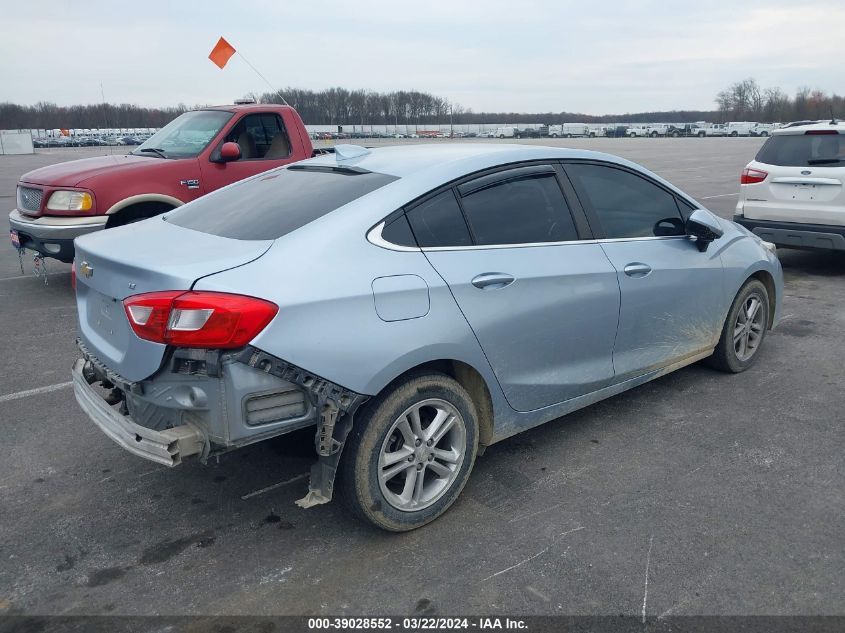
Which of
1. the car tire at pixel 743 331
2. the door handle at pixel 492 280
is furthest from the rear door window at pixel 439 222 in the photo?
the car tire at pixel 743 331

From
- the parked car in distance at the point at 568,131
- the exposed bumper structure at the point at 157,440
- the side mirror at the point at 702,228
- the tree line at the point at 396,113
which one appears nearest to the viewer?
the exposed bumper structure at the point at 157,440

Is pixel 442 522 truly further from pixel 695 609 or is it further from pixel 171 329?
pixel 171 329

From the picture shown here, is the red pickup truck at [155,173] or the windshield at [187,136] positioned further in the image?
the windshield at [187,136]

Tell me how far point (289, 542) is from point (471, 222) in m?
1.69

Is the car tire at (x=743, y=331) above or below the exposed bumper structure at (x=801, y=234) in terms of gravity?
below

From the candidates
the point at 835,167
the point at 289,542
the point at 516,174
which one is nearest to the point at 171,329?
the point at 289,542

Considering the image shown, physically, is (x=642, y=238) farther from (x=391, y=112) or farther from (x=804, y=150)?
(x=391, y=112)

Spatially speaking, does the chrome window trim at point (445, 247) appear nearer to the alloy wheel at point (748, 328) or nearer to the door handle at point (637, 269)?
the door handle at point (637, 269)

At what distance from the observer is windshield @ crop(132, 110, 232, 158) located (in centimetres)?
816

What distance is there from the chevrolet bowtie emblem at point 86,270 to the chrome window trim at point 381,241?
1.32m

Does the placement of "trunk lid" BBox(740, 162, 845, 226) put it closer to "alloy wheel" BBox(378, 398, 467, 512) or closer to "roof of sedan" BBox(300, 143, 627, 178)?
"roof of sedan" BBox(300, 143, 627, 178)

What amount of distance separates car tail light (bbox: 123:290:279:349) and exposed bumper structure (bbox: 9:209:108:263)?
510 cm

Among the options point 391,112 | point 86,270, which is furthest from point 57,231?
point 391,112

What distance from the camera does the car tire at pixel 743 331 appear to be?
16.4 feet
